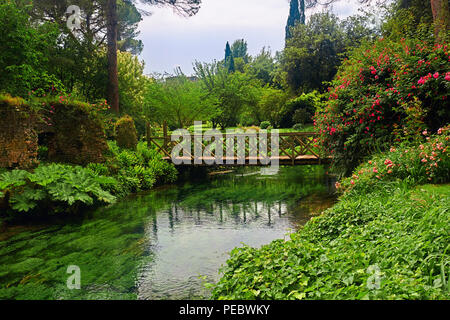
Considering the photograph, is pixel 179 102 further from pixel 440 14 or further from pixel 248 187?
pixel 440 14

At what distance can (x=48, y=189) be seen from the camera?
7.51 meters

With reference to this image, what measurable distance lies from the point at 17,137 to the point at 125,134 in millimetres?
4760

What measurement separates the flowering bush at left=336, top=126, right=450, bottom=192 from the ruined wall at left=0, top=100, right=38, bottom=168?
724 centimetres

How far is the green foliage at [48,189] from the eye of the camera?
23.4ft

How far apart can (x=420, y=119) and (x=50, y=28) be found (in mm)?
12230

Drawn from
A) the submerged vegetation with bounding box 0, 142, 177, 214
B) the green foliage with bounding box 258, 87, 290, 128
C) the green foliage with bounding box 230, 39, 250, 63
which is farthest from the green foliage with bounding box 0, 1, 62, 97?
the green foliage with bounding box 230, 39, 250, 63

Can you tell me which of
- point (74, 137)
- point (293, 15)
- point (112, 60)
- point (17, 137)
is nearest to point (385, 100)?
point (74, 137)

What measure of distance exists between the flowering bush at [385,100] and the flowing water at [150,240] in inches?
64.4

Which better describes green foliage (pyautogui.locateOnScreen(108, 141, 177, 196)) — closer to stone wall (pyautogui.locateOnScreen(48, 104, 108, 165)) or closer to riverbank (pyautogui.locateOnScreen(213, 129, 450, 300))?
stone wall (pyautogui.locateOnScreen(48, 104, 108, 165))

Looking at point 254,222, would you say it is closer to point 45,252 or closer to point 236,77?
point 45,252

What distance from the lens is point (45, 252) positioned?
5.52 metres
